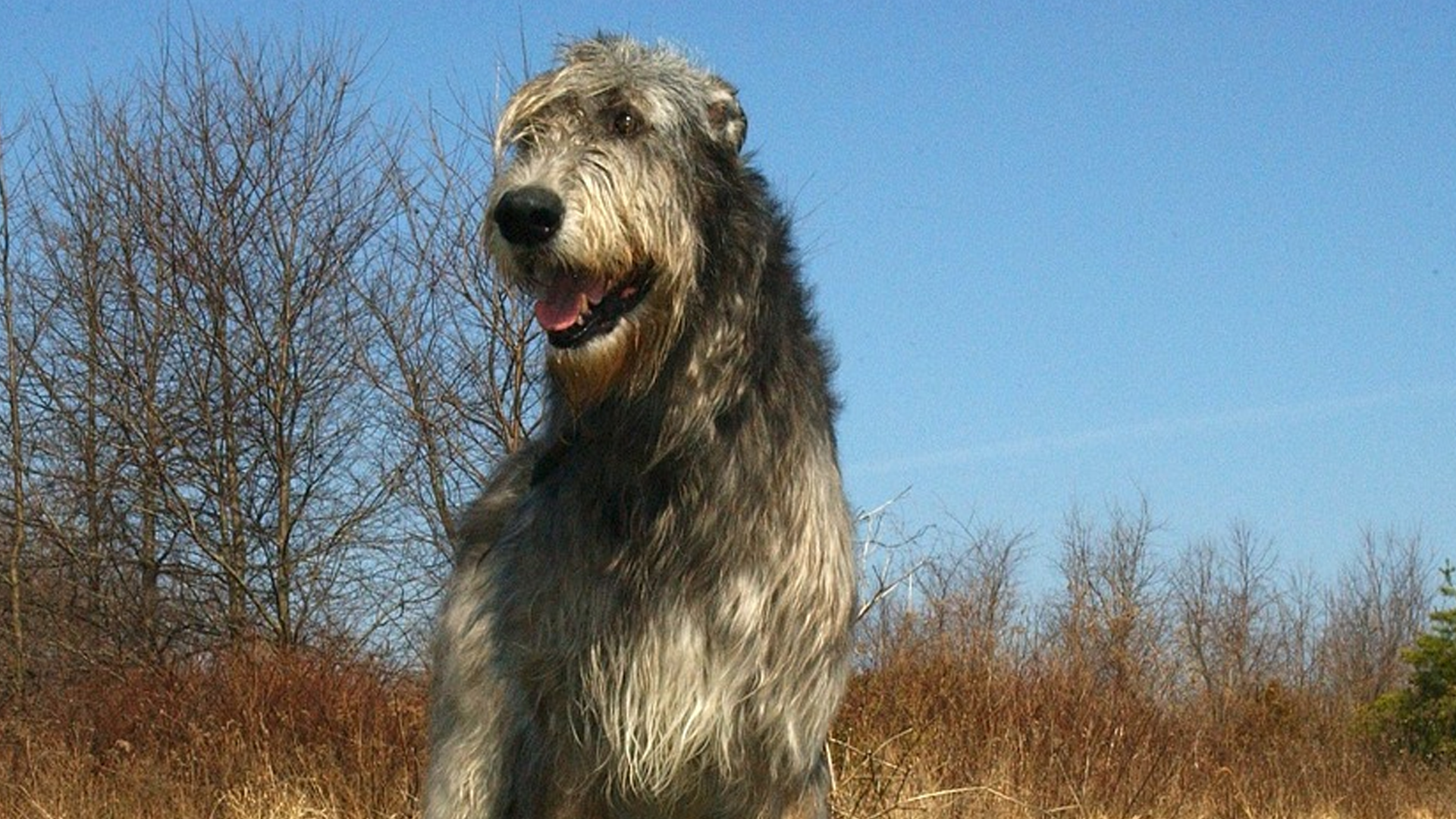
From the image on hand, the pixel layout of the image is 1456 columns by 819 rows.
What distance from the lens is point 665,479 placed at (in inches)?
151

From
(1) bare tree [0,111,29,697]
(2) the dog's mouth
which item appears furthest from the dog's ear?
(1) bare tree [0,111,29,697]

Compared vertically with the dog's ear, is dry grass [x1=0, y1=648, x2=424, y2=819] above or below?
below

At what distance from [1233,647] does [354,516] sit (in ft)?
32.2

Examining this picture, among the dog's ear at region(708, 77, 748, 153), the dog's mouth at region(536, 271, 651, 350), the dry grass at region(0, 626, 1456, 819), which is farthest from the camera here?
the dry grass at region(0, 626, 1456, 819)

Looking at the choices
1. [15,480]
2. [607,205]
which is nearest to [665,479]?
[607,205]

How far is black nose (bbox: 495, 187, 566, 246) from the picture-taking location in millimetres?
3414

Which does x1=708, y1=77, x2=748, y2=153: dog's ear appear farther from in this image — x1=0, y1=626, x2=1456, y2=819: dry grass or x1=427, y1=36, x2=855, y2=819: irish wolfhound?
x1=0, y1=626, x2=1456, y2=819: dry grass

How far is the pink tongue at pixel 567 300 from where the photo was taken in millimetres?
3529

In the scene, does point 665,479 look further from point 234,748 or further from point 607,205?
point 234,748

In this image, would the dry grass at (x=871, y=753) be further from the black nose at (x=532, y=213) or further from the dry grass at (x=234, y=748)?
the black nose at (x=532, y=213)

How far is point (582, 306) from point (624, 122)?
47 centimetres

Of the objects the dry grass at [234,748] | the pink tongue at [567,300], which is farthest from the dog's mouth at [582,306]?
the dry grass at [234,748]

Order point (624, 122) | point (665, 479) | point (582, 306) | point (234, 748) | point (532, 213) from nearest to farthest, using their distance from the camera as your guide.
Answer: point (532, 213) → point (582, 306) → point (624, 122) → point (665, 479) → point (234, 748)

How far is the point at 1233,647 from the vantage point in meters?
18.0
